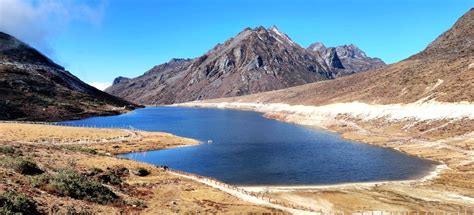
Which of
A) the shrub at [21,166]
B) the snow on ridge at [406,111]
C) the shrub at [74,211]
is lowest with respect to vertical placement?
the shrub at [74,211]

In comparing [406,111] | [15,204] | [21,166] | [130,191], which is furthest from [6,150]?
[406,111]

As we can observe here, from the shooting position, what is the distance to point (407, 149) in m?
101

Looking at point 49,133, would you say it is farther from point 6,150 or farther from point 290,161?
point 290,161

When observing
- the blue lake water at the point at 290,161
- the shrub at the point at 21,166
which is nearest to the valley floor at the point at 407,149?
the blue lake water at the point at 290,161

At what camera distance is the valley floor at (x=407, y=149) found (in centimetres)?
5209

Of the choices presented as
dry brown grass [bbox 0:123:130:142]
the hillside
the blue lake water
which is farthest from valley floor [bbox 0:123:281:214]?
dry brown grass [bbox 0:123:130:142]

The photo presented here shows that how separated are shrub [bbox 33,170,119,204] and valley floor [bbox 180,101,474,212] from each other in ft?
75.0

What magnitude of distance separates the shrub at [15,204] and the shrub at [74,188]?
552 centimetres

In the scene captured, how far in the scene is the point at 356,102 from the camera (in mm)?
182375

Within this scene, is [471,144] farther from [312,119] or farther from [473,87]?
[312,119]

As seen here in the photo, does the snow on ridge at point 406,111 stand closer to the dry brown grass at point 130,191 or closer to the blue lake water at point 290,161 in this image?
the blue lake water at point 290,161

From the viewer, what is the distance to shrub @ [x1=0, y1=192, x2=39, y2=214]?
85.0 feet

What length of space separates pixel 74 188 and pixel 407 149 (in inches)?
3335

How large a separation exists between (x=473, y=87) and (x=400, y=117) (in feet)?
74.9
